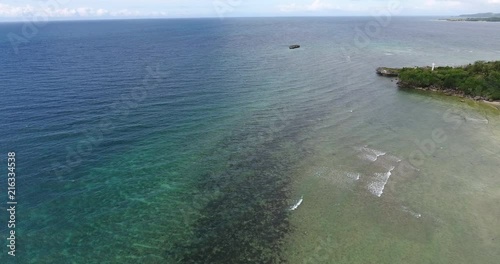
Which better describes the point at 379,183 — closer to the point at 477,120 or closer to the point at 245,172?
the point at 245,172

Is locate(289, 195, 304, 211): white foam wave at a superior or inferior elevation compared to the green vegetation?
superior

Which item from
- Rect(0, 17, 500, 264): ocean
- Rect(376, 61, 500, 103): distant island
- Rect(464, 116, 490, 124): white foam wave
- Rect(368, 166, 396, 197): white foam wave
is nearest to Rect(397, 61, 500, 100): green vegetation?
Rect(376, 61, 500, 103): distant island

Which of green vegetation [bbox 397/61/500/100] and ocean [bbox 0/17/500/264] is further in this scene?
green vegetation [bbox 397/61/500/100]

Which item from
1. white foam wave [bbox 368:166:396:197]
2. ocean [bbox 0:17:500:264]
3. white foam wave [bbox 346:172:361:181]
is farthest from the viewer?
white foam wave [bbox 346:172:361:181]

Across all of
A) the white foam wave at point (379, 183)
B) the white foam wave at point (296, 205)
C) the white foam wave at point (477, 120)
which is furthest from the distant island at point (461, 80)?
the white foam wave at point (296, 205)

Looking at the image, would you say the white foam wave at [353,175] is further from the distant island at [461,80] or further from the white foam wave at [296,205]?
the distant island at [461,80]

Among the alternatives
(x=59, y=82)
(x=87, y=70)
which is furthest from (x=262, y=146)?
(x=87, y=70)

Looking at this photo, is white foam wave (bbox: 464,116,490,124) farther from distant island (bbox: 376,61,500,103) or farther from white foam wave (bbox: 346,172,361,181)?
white foam wave (bbox: 346,172,361,181)

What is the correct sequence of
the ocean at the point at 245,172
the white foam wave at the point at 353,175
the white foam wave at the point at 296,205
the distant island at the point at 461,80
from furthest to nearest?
1. the distant island at the point at 461,80
2. the white foam wave at the point at 353,175
3. the white foam wave at the point at 296,205
4. the ocean at the point at 245,172
